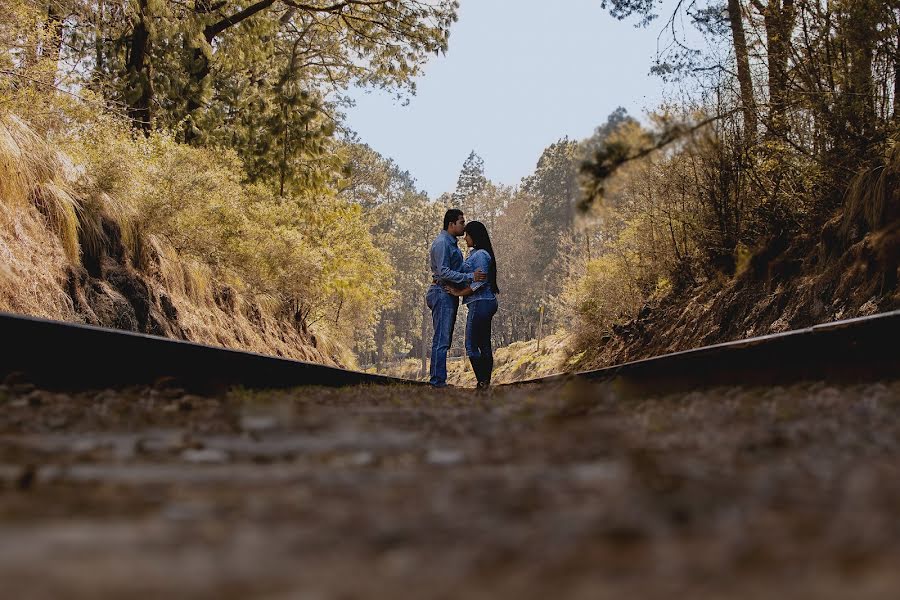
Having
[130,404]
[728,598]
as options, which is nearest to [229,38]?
[130,404]

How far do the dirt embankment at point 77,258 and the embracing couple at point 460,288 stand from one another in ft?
13.7

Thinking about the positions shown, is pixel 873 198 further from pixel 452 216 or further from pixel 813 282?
pixel 452 216

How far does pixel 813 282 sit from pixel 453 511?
922 cm

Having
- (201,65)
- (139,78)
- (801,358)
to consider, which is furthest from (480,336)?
(201,65)

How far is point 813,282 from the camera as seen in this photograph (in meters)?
9.75

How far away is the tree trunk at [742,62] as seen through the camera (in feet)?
35.2

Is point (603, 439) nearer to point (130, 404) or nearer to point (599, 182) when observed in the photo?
point (130, 404)

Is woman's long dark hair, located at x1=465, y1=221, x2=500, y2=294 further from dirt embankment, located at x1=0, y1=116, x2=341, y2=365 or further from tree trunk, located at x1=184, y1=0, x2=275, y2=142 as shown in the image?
tree trunk, located at x1=184, y1=0, x2=275, y2=142

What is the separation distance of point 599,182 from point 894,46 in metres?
4.85

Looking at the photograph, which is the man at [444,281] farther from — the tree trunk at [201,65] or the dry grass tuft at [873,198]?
the tree trunk at [201,65]

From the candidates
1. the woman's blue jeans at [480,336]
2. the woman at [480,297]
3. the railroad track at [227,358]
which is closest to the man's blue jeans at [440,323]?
the woman at [480,297]

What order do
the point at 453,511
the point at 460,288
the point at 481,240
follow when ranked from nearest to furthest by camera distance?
the point at 453,511 → the point at 460,288 → the point at 481,240

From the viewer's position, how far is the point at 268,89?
24594mm

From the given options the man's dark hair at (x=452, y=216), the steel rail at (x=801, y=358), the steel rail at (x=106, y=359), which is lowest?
the steel rail at (x=801, y=358)
